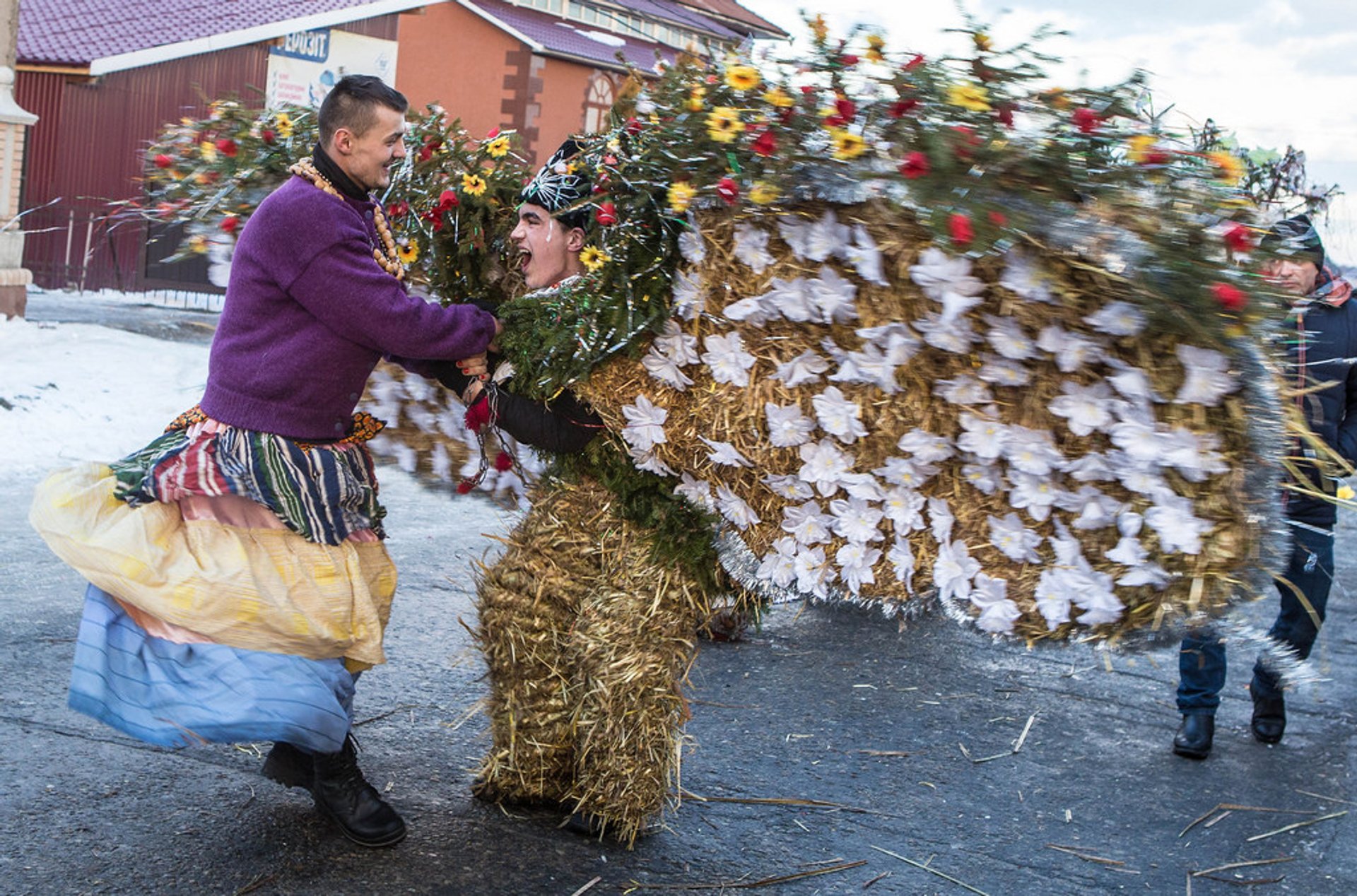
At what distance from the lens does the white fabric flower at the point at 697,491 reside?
→ 3.18 metres

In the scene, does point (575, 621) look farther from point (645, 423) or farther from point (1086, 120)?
point (1086, 120)

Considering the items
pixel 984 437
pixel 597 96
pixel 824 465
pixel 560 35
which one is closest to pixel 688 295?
pixel 824 465

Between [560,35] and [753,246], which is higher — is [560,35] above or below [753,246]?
above

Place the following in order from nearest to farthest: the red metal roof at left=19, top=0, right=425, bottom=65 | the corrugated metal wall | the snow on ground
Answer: the snow on ground → the corrugated metal wall → the red metal roof at left=19, top=0, right=425, bottom=65

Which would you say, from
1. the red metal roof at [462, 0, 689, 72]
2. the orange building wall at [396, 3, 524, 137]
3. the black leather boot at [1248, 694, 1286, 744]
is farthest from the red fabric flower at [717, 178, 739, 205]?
the red metal roof at [462, 0, 689, 72]

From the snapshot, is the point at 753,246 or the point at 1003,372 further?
the point at 753,246

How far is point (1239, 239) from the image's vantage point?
232 centimetres

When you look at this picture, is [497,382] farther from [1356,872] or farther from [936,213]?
[1356,872]

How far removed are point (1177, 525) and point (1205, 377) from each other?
30 centimetres

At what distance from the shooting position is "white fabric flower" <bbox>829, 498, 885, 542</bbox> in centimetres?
296

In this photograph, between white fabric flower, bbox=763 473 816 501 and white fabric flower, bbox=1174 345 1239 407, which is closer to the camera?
white fabric flower, bbox=1174 345 1239 407

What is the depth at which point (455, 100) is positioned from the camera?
2312 centimetres

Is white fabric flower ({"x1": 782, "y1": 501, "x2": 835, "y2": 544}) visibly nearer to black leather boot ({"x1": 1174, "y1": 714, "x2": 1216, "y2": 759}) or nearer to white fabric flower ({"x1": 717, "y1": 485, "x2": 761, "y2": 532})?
white fabric flower ({"x1": 717, "y1": 485, "x2": 761, "y2": 532})

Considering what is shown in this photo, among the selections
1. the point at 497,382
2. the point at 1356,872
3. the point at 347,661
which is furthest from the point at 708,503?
the point at 1356,872
